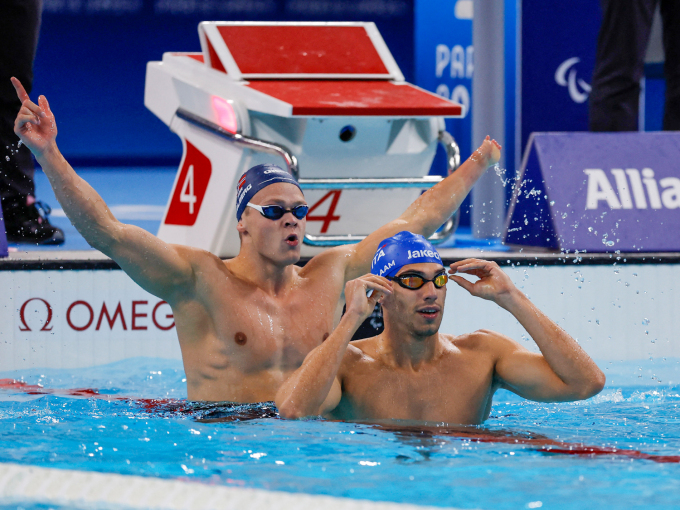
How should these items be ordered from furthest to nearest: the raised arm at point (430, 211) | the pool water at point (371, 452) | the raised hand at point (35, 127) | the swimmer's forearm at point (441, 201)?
the swimmer's forearm at point (441, 201), the raised arm at point (430, 211), the raised hand at point (35, 127), the pool water at point (371, 452)

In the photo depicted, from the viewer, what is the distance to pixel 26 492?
2256 millimetres

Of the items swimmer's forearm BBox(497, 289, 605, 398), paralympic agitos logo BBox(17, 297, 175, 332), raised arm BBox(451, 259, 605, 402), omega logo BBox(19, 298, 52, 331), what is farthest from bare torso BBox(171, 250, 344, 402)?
omega logo BBox(19, 298, 52, 331)

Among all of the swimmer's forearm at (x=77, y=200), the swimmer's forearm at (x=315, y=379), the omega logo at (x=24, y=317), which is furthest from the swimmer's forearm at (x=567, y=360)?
the omega logo at (x=24, y=317)

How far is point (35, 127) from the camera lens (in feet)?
9.45

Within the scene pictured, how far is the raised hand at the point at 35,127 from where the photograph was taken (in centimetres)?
284

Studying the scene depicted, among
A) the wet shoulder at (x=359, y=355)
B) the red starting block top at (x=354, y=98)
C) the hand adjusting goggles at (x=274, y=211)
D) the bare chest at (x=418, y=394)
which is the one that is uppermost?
the red starting block top at (x=354, y=98)

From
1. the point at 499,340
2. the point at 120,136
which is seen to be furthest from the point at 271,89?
the point at 120,136

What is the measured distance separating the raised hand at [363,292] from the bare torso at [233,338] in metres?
0.53

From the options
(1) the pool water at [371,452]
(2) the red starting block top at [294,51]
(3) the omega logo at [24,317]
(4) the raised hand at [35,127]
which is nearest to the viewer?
(1) the pool water at [371,452]

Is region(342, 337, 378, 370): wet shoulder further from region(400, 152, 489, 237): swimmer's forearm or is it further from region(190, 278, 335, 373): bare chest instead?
region(400, 152, 489, 237): swimmer's forearm

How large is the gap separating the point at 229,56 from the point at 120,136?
10247 mm

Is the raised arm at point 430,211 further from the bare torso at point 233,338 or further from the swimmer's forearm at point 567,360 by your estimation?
the swimmer's forearm at point 567,360

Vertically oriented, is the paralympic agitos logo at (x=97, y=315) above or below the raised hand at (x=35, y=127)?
below

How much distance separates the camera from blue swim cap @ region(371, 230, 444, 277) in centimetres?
294
